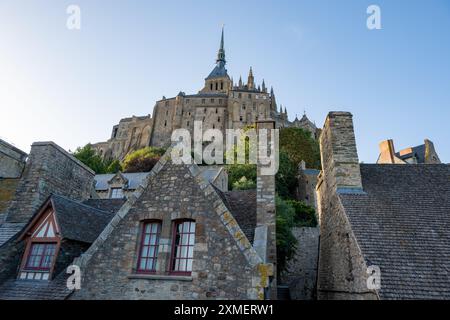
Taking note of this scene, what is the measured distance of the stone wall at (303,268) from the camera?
18516 millimetres

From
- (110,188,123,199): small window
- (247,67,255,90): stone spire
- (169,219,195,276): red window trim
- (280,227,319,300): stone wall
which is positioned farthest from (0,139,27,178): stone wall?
(247,67,255,90): stone spire

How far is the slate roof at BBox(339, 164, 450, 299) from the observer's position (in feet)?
21.9

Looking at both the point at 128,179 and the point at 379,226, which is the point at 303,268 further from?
the point at 128,179

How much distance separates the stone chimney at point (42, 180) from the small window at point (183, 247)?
6.02 meters

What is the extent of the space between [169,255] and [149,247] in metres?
0.68

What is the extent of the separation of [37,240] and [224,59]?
334 feet

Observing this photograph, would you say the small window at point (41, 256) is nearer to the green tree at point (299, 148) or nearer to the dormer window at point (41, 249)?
the dormer window at point (41, 249)

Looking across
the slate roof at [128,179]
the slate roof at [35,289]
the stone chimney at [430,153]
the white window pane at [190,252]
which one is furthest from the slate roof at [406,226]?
the stone chimney at [430,153]

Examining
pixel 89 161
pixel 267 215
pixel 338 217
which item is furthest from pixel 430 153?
pixel 89 161

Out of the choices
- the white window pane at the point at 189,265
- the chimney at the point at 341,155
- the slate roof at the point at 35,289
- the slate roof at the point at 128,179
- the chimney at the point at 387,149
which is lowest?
the slate roof at the point at 35,289

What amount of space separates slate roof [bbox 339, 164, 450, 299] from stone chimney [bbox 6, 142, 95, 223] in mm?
10656

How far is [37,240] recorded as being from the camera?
27.5ft
